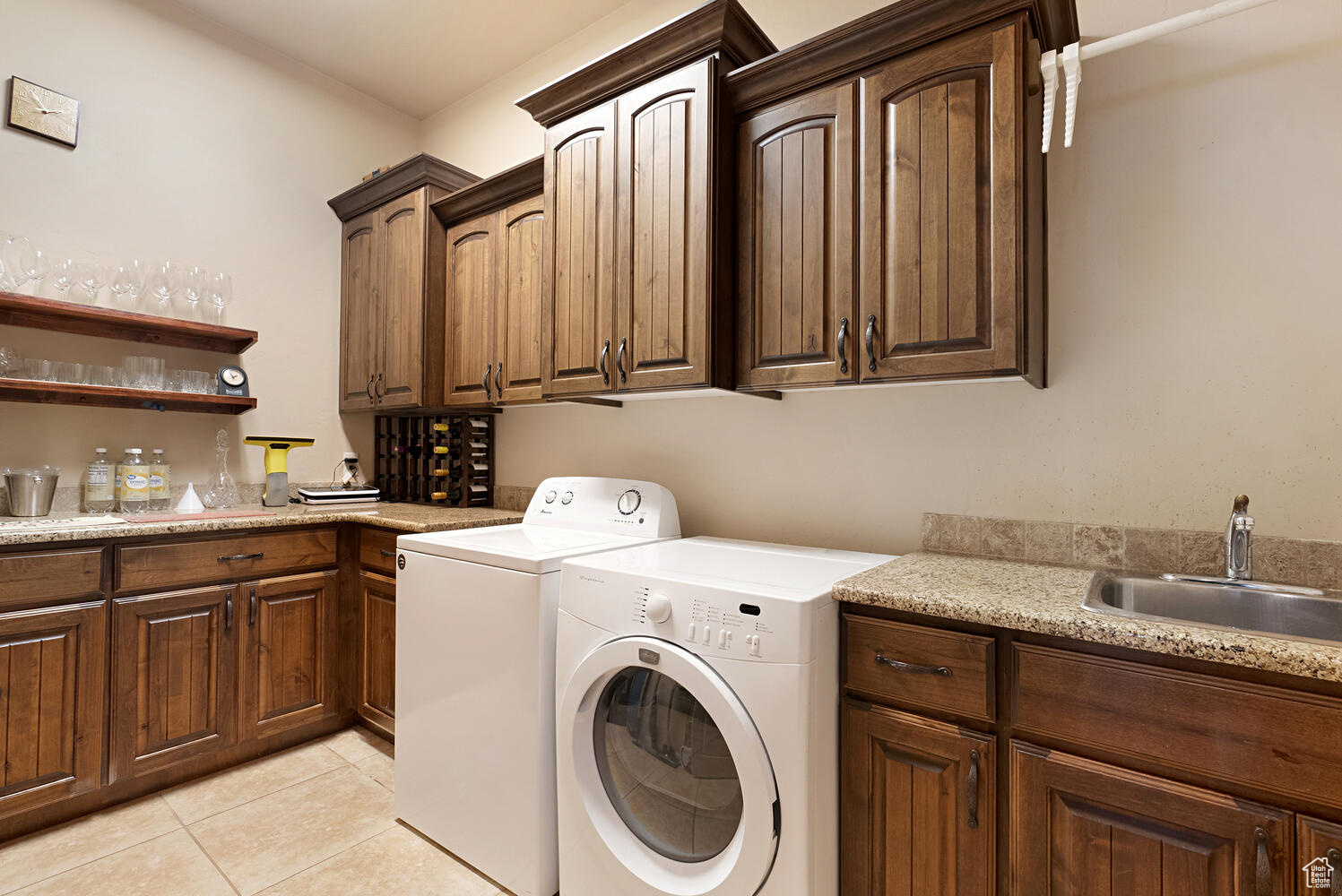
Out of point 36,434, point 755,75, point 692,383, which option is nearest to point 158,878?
point 36,434

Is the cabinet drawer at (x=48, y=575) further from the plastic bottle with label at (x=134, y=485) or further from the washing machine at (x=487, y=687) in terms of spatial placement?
the washing machine at (x=487, y=687)

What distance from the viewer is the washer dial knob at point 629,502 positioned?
7.30 feet

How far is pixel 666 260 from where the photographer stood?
6.23 feet

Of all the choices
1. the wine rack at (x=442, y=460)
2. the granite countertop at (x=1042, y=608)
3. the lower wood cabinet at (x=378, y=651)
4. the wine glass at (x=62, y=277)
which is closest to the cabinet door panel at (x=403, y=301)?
the wine rack at (x=442, y=460)

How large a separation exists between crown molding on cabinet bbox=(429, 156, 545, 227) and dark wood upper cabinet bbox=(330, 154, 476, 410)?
0.09 metres

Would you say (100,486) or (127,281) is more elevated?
(127,281)

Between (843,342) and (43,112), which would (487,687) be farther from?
(43,112)

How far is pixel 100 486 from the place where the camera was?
2395 mm

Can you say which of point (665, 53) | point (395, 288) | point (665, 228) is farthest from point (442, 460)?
point (665, 53)

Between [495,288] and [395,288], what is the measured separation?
0.61 m

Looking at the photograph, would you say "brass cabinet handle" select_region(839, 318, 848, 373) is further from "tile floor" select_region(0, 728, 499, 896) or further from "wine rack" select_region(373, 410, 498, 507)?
"wine rack" select_region(373, 410, 498, 507)

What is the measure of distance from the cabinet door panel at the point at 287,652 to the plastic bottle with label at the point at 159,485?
589 millimetres

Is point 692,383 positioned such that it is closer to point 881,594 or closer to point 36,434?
point 881,594

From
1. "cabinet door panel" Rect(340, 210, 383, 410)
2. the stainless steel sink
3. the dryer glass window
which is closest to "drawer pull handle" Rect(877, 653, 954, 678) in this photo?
the stainless steel sink
